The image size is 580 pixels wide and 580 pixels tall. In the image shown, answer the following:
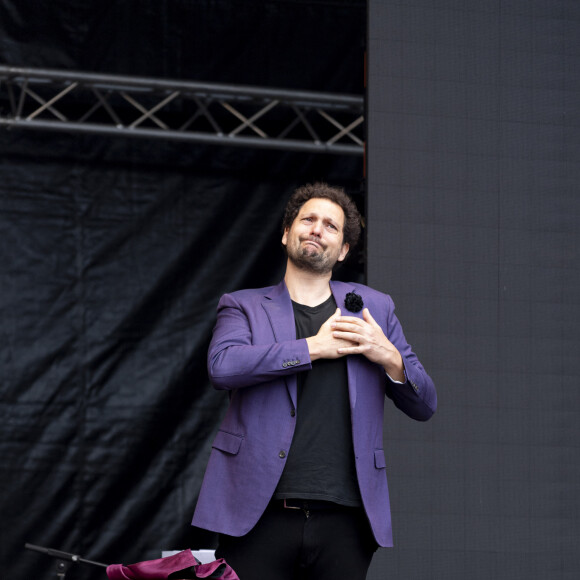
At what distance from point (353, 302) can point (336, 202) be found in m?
0.27

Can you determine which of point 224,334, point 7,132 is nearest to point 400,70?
point 224,334

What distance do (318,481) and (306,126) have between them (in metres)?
2.65

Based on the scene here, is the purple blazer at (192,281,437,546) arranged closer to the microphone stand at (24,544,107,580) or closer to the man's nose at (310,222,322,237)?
the man's nose at (310,222,322,237)

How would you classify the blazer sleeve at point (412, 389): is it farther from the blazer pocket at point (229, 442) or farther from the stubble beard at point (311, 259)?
the blazer pocket at point (229, 442)

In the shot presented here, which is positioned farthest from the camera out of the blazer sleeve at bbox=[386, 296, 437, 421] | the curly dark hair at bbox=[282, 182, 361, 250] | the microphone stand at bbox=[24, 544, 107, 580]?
the microphone stand at bbox=[24, 544, 107, 580]

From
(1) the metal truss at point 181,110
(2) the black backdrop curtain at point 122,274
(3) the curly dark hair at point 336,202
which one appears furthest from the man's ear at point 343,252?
(1) the metal truss at point 181,110

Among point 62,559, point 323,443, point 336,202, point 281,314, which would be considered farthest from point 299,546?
point 62,559

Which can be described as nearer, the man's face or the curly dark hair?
the man's face

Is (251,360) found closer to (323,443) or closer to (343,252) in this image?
(323,443)

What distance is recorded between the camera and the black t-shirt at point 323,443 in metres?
1.92

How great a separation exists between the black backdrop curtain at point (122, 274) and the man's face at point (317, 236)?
6.37 ft

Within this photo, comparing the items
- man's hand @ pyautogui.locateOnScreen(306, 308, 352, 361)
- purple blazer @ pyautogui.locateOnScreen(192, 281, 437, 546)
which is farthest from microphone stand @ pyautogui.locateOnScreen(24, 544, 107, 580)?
man's hand @ pyautogui.locateOnScreen(306, 308, 352, 361)

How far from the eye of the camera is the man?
192 cm

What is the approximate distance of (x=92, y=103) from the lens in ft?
14.1
